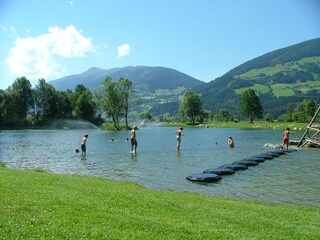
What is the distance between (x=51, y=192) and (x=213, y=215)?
6798 millimetres

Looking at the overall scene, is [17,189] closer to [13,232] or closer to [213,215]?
[13,232]

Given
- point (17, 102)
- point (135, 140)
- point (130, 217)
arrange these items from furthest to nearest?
point (17, 102) → point (135, 140) → point (130, 217)

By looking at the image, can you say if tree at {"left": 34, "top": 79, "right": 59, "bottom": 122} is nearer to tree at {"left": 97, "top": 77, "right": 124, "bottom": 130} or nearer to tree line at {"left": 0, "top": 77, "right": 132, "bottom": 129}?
tree line at {"left": 0, "top": 77, "right": 132, "bottom": 129}

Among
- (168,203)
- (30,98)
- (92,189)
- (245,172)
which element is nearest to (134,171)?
(245,172)

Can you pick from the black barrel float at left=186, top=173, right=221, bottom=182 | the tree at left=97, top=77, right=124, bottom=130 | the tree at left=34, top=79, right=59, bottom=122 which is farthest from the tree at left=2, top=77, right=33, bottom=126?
the black barrel float at left=186, top=173, right=221, bottom=182

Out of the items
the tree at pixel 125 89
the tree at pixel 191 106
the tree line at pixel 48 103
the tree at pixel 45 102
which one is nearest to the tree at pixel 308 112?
the tree at pixel 191 106

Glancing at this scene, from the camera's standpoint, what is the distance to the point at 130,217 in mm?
12078

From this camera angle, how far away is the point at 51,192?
49.4 feet

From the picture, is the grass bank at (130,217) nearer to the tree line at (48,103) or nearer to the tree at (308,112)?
the tree line at (48,103)

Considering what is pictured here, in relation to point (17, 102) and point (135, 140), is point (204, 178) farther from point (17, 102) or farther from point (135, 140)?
point (17, 102)

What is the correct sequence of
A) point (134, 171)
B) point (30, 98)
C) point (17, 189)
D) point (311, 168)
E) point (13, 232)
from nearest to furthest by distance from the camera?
point (13, 232) → point (17, 189) → point (134, 171) → point (311, 168) → point (30, 98)

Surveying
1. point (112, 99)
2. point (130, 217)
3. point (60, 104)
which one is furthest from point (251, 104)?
point (130, 217)

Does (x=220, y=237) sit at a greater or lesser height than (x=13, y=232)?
lesser

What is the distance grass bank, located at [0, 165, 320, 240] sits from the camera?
1033 cm
